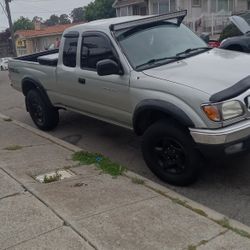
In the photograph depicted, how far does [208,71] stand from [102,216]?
201 centimetres

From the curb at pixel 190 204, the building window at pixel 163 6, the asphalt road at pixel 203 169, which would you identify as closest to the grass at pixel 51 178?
the curb at pixel 190 204

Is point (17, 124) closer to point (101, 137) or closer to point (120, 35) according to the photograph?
point (101, 137)

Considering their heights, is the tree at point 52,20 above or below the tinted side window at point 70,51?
above

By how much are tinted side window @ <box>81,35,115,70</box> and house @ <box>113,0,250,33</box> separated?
21309 millimetres

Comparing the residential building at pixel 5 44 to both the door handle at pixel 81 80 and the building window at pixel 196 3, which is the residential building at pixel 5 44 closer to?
the building window at pixel 196 3

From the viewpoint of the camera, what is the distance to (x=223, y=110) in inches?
170

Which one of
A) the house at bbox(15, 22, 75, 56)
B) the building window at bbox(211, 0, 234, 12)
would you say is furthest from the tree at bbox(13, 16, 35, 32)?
the building window at bbox(211, 0, 234, 12)

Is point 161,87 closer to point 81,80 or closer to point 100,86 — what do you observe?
point 100,86

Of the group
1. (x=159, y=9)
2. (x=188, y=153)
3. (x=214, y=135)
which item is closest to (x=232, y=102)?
(x=214, y=135)

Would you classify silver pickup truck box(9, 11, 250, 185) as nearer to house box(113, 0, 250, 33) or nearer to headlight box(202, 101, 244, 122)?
headlight box(202, 101, 244, 122)

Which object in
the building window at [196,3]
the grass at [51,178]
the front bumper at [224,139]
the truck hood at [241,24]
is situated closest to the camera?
the front bumper at [224,139]

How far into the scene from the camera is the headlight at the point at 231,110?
4309 mm

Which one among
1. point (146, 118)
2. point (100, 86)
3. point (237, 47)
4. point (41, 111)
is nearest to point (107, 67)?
point (100, 86)

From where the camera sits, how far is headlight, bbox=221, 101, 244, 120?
14.1 feet
